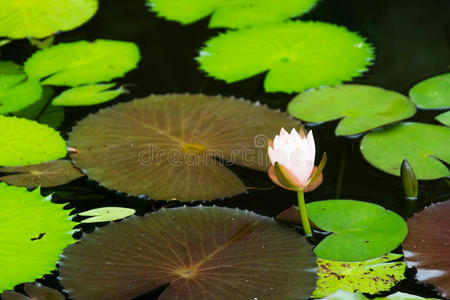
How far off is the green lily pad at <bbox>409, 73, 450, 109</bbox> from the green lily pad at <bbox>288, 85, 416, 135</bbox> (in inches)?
2.1

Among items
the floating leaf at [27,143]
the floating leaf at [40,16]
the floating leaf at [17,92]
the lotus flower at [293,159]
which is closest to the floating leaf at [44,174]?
the floating leaf at [27,143]

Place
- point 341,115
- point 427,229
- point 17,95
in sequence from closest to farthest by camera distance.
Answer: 1. point 427,229
2. point 341,115
3. point 17,95

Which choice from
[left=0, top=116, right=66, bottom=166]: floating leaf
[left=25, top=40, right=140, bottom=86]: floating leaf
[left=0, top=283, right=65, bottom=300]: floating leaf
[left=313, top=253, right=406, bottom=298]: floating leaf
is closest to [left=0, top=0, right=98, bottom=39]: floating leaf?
[left=25, top=40, right=140, bottom=86]: floating leaf

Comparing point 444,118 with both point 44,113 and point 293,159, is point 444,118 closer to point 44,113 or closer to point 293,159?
point 293,159

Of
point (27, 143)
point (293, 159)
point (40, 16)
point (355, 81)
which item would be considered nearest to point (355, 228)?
point (293, 159)

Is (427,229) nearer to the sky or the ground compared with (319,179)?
nearer to the ground

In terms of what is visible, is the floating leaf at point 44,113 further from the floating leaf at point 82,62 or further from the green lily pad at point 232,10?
the green lily pad at point 232,10

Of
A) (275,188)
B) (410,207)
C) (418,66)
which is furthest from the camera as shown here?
(418,66)

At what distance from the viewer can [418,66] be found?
278 cm

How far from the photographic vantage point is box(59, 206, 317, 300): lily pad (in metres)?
1.57

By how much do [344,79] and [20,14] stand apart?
173cm

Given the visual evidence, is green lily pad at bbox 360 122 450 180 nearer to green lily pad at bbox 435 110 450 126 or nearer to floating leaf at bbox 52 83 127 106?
green lily pad at bbox 435 110 450 126

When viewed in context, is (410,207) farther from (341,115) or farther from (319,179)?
(341,115)

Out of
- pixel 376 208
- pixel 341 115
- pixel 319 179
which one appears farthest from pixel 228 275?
pixel 341 115
